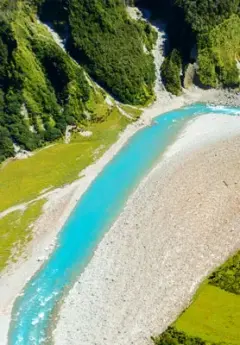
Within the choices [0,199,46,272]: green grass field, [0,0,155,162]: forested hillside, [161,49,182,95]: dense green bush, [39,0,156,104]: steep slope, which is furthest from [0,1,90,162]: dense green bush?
[161,49,182,95]: dense green bush

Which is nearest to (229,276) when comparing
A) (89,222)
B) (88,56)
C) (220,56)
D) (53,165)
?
(89,222)

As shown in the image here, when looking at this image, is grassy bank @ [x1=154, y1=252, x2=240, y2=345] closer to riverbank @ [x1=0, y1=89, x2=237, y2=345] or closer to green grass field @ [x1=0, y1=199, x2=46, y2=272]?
riverbank @ [x1=0, y1=89, x2=237, y2=345]

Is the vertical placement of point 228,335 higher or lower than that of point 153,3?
lower

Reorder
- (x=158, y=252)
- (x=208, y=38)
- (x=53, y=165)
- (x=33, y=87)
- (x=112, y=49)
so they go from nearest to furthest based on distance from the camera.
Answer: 1. (x=158, y=252)
2. (x=53, y=165)
3. (x=33, y=87)
4. (x=112, y=49)
5. (x=208, y=38)

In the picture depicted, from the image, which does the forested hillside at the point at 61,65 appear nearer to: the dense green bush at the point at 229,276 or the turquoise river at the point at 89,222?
the turquoise river at the point at 89,222

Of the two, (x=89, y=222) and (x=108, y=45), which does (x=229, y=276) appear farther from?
(x=108, y=45)

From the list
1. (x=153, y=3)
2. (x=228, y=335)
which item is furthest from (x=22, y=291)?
(x=153, y=3)

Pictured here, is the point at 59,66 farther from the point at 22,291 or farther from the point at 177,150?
the point at 22,291

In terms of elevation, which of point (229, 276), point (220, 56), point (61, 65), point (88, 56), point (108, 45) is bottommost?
point (229, 276)
